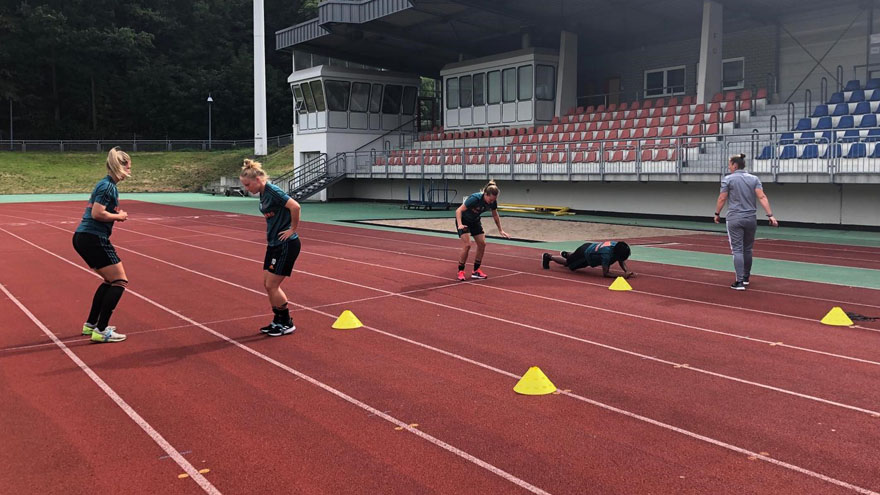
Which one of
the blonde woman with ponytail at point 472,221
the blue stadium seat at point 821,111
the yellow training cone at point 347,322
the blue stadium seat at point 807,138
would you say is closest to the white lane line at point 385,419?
the yellow training cone at point 347,322

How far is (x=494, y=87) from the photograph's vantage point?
36000 millimetres

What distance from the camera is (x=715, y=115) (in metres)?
25.4

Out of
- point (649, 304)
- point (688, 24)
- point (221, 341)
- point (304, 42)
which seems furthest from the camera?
point (304, 42)

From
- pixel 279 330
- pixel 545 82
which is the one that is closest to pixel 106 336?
pixel 279 330

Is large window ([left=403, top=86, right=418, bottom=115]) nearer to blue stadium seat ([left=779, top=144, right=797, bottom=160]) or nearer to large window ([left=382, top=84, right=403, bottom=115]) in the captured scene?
large window ([left=382, top=84, right=403, bottom=115])

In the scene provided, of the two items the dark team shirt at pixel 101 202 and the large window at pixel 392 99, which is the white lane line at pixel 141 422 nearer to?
the dark team shirt at pixel 101 202

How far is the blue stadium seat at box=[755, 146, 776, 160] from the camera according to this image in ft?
66.5

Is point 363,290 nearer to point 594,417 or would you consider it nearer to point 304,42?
point 594,417

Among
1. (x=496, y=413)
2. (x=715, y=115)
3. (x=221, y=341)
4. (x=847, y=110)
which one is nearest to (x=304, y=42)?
(x=715, y=115)

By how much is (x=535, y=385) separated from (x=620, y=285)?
17.2ft

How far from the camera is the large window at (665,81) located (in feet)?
108

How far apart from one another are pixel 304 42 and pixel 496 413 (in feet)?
118

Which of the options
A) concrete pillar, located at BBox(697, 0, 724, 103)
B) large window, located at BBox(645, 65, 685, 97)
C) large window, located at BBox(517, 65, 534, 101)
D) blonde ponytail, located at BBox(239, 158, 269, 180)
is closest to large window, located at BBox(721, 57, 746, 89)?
large window, located at BBox(645, 65, 685, 97)

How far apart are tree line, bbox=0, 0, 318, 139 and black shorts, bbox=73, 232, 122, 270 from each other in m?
68.6
